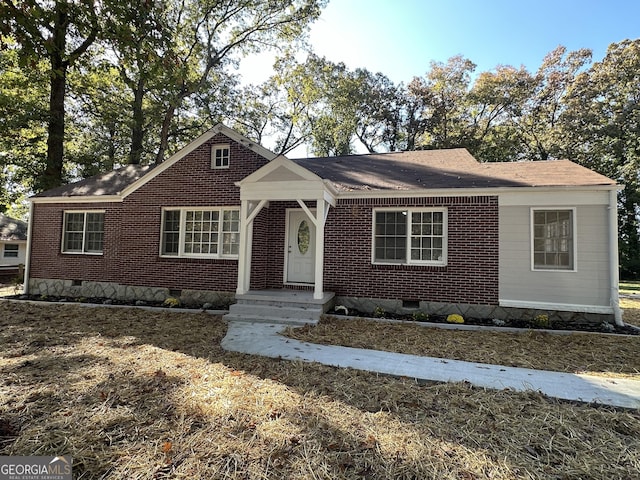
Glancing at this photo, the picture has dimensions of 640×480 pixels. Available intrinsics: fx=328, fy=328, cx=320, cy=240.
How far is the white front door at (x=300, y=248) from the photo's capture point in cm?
944

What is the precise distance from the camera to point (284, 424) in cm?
313

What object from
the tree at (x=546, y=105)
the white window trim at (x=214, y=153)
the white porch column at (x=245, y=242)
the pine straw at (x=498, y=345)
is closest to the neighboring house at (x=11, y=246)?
the white window trim at (x=214, y=153)

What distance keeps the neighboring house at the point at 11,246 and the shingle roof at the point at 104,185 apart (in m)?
11.0

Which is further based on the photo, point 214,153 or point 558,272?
point 214,153

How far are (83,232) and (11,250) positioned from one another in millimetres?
13878

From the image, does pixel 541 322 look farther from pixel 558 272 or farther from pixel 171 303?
pixel 171 303

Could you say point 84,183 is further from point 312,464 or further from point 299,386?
point 312,464

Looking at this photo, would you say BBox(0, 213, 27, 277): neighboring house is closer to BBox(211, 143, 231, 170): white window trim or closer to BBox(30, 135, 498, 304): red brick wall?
BBox(30, 135, 498, 304): red brick wall

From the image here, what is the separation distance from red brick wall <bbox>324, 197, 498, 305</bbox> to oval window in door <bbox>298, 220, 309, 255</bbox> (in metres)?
0.77

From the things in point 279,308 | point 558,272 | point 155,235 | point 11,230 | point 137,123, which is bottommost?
point 279,308

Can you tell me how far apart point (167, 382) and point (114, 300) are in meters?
7.33

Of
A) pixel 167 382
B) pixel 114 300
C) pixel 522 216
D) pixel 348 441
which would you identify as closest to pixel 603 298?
pixel 522 216

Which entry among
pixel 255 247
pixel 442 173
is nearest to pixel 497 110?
pixel 442 173

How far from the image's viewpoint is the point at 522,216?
7.78 metres
